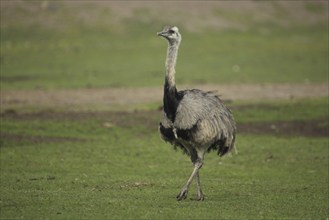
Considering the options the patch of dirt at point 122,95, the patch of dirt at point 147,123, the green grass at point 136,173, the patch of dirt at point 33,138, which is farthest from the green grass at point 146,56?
the patch of dirt at point 33,138

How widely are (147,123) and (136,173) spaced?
722cm

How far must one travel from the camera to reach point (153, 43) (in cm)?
4691

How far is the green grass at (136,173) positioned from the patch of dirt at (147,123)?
0.19 feet

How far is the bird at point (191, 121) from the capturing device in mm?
12844

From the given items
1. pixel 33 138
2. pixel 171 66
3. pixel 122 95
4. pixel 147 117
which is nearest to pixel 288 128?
pixel 147 117

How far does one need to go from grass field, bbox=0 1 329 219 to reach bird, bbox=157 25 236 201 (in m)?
0.78

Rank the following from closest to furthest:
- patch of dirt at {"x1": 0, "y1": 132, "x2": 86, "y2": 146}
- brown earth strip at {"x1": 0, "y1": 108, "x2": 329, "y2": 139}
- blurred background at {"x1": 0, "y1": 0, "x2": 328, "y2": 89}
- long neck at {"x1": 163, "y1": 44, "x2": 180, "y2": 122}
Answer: long neck at {"x1": 163, "y1": 44, "x2": 180, "y2": 122}
patch of dirt at {"x1": 0, "y1": 132, "x2": 86, "y2": 146}
brown earth strip at {"x1": 0, "y1": 108, "x2": 329, "y2": 139}
blurred background at {"x1": 0, "y1": 0, "x2": 328, "y2": 89}

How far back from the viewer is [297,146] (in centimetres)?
2055

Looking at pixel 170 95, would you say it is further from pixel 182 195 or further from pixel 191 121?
pixel 182 195

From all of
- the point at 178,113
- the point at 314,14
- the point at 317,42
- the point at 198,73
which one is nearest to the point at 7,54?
the point at 198,73

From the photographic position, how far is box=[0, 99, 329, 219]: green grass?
1214 centimetres

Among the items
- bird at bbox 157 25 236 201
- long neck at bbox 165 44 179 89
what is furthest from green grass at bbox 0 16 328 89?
long neck at bbox 165 44 179 89

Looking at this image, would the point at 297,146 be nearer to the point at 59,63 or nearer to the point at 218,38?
the point at 59,63

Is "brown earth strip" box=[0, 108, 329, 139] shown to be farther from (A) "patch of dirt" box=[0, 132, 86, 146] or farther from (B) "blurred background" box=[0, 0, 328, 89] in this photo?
(B) "blurred background" box=[0, 0, 328, 89]
